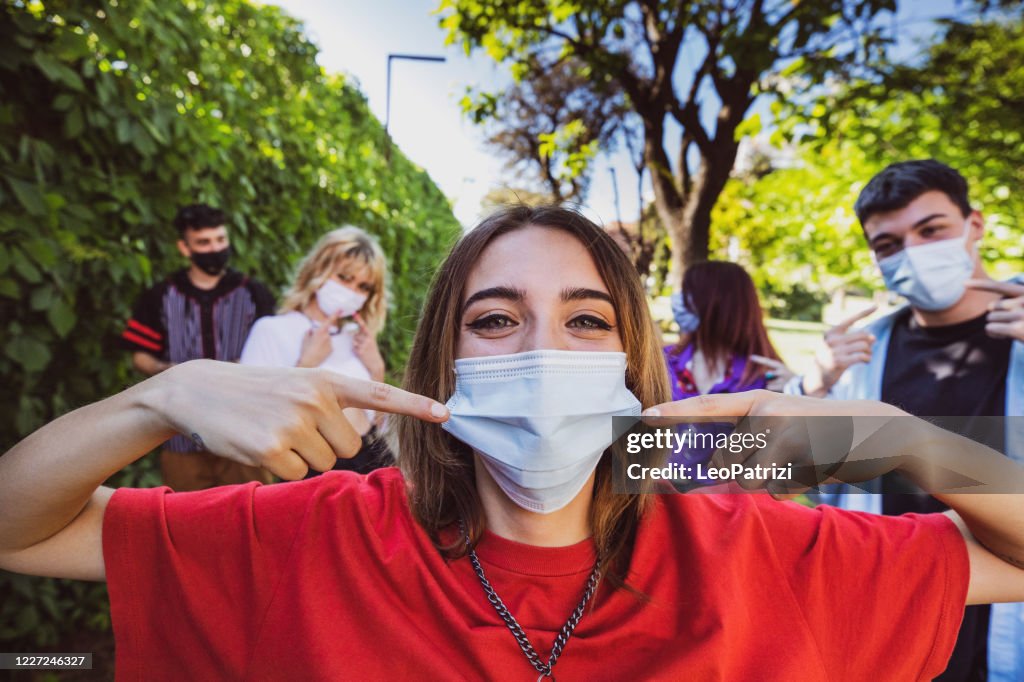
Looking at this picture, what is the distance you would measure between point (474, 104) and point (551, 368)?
595cm

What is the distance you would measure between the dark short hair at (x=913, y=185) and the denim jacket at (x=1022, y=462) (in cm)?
40

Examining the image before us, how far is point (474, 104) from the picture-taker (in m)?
6.33

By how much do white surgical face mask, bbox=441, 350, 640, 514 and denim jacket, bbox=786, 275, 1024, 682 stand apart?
0.63m

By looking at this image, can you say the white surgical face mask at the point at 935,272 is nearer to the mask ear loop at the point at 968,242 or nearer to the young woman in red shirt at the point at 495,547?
the mask ear loop at the point at 968,242

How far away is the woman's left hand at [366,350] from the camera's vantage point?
124 inches

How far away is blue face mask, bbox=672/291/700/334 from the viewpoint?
284 centimetres

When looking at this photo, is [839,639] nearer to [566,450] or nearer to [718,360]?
[566,450]

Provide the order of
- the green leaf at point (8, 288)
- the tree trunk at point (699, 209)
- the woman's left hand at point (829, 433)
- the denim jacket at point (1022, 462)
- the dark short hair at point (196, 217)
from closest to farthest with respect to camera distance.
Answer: the woman's left hand at point (829, 433)
the denim jacket at point (1022, 462)
the green leaf at point (8, 288)
the dark short hair at point (196, 217)
the tree trunk at point (699, 209)

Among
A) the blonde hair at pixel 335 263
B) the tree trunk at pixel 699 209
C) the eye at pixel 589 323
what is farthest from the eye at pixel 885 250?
the tree trunk at pixel 699 209

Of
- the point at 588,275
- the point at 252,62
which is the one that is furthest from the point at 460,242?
the point at 252,62

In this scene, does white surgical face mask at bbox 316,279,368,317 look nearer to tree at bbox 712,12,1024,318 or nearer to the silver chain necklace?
the silver chain necklace

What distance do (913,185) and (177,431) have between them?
2.50 metres

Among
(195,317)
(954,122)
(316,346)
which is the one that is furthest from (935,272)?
(954,122)

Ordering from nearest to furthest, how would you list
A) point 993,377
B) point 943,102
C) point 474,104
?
point 993,377, point 943,102, point 474,104
